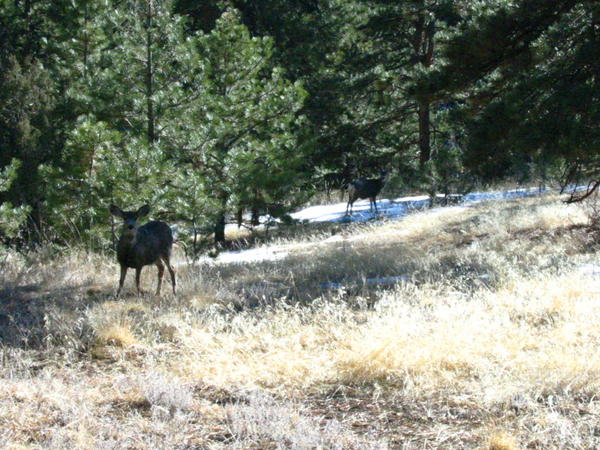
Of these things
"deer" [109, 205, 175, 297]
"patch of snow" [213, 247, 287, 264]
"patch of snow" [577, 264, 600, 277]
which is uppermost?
"deer" [109, 205, 175, 297]

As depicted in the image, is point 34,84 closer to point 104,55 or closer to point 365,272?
point 104,55

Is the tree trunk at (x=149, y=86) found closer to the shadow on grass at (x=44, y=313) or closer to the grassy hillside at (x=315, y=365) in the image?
the shadow on grass at (x=44, y=313)

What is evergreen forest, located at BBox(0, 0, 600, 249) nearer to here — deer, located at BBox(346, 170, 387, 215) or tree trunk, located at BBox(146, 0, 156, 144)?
tree trunk, located at BBox(146, 0, 156, 144)

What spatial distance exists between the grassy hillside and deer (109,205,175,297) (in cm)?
39

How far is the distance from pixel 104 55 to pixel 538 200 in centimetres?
1010

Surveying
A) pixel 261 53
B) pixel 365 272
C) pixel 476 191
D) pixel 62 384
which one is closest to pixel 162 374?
pixel 62 384

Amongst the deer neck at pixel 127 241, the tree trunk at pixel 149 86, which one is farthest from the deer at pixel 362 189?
the deer neck at pixel 127 241

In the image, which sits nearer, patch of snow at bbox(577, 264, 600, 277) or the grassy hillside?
the grassy hillside

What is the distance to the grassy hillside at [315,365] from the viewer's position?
4230 mm

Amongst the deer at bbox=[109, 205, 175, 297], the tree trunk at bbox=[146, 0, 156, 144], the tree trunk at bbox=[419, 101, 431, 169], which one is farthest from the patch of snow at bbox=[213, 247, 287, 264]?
the tree trunk at bbox=[419, 101, 431, 169]

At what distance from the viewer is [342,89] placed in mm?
22938

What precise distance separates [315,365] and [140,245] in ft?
13.3

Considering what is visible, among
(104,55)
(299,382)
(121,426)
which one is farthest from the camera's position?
(104,55)

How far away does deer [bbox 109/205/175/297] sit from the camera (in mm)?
8703
